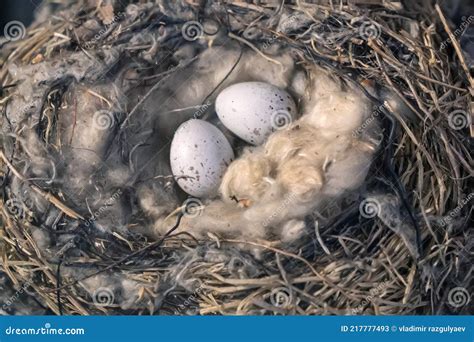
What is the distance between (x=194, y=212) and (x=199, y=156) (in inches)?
4.4

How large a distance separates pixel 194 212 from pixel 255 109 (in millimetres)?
237

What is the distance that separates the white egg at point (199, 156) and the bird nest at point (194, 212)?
57mm

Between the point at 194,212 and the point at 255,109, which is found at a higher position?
the point at 255,109

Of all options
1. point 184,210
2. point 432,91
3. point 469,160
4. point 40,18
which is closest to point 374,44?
point 432,91

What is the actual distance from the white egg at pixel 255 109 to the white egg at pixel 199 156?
1.8 inches

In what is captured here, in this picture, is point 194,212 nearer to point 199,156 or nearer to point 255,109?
point 199,156

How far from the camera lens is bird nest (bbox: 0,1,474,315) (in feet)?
3.56

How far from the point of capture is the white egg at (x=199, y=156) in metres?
1.18

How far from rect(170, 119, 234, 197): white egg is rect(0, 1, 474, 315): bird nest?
0.19ft

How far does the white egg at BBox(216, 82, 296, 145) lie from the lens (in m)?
1.18

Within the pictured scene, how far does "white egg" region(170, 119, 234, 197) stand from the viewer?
3.88 feet

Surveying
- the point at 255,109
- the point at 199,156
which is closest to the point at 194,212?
the point at 199,156

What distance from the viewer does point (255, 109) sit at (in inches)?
46.5

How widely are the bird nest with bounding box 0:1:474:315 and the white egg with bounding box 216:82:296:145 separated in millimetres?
88
